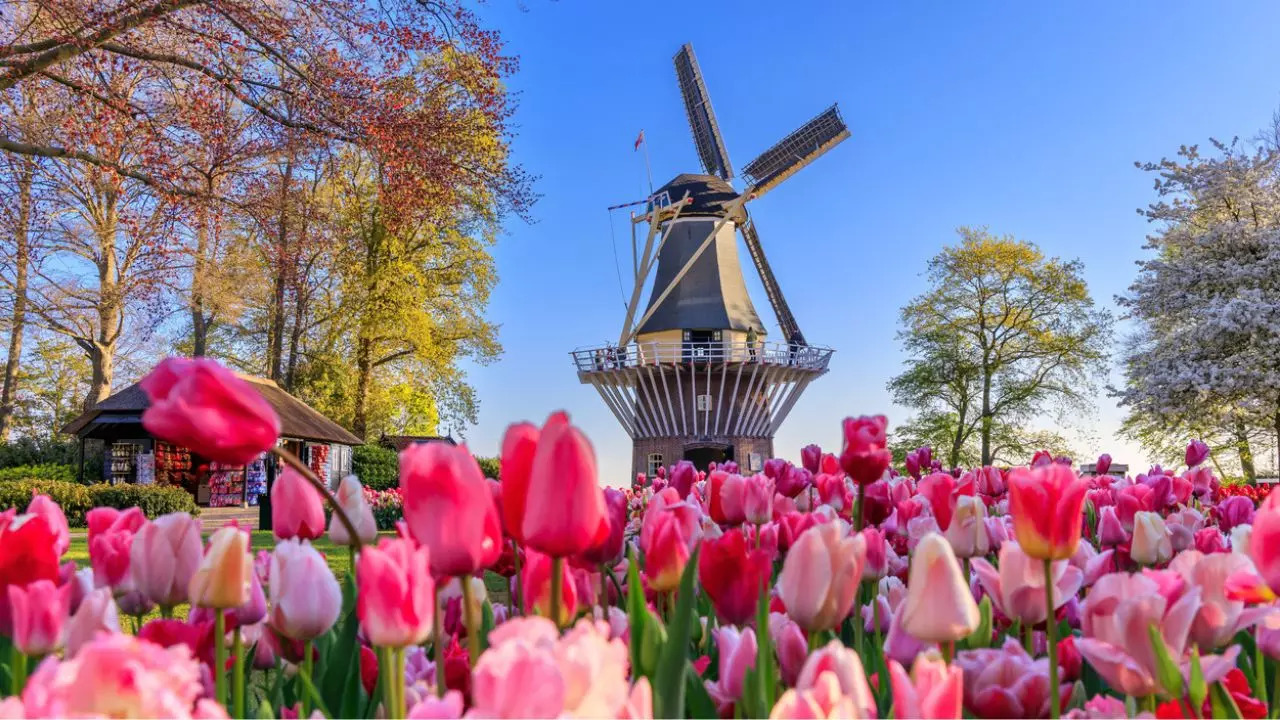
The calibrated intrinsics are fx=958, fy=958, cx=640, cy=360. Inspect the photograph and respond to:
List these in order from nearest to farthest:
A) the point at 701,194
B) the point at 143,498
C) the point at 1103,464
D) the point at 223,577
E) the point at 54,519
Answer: the point at 223,577
the point at 54,519
the point at 1103,464
the point at 143,498
the point at 701,194

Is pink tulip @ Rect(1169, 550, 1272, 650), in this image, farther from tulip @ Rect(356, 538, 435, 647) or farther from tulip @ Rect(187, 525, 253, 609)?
tulip @ Rect(187, 525, 253, 609)

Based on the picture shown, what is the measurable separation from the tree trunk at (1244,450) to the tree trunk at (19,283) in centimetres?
2600

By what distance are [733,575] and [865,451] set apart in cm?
55

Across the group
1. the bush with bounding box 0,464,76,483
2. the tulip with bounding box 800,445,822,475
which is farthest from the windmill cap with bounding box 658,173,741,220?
the tulip with bounding box 800,445,822,475

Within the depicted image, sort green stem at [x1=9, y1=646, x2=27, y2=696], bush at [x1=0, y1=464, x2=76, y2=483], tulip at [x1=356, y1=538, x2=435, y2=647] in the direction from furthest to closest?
1. bush at [x1=0, y1=464, x2=76, y2=483]
2. green stem at [x1=9, y1=646, x2=27, y2=696]
3. tulip at [x1=356, y1=538, x2=435, y2=647]

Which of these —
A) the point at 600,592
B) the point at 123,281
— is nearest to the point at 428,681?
the point at 600,592

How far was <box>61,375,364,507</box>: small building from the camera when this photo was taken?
21906 mm

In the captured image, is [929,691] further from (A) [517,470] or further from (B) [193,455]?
(B) [193,455]

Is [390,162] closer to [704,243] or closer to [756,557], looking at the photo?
[756,557]

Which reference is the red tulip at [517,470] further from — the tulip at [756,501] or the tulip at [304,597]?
the tulip at [756,501]

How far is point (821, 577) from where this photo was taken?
1.33 m

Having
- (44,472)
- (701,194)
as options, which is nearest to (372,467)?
(44,472)

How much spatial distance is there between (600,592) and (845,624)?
70cm

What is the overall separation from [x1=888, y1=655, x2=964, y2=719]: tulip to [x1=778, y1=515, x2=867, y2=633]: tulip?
0.35 metres
